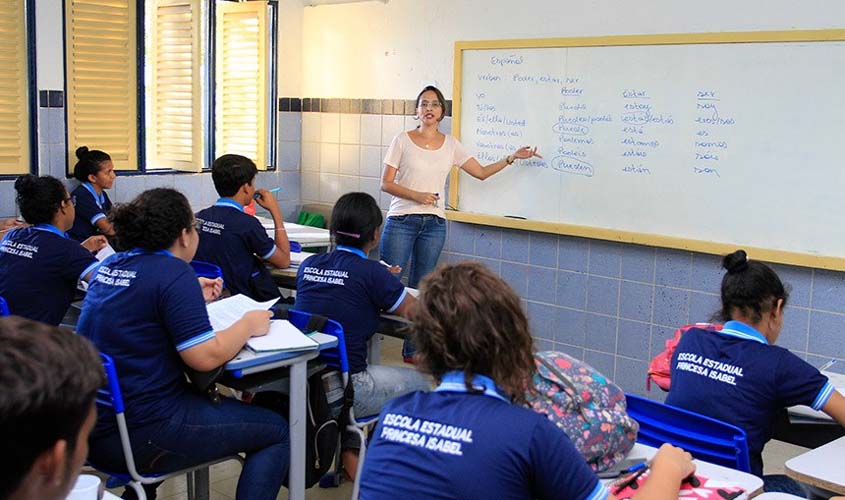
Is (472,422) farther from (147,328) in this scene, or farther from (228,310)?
(228,310)

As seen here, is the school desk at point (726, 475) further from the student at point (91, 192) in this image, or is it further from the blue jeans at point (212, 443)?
the student at point (91, 192)

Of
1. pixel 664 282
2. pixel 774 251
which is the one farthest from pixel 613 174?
pixel 774 251

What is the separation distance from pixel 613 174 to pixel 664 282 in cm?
67

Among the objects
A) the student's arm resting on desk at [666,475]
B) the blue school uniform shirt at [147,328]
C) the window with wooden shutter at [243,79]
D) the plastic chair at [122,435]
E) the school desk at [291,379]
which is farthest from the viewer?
the window with wooden shutter at [243,79]

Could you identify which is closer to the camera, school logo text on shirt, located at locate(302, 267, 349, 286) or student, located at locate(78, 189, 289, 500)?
student, located at locate(78, 189, 289, 500)

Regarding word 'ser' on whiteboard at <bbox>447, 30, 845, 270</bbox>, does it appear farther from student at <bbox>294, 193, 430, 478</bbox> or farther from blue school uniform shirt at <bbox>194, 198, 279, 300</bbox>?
student at <bbox>294, 193, 430, 478</bbox>

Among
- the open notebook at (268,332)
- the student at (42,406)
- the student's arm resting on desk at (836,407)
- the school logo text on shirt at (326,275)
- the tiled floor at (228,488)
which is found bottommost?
the tiled floor at (228,488)

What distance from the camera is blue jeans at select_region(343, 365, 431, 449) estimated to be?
346 cm

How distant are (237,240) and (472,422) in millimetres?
2769

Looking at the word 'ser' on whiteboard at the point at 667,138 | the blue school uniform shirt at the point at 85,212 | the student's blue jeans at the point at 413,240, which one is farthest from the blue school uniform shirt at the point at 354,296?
the blue school uniform shirt at the point at 85,212

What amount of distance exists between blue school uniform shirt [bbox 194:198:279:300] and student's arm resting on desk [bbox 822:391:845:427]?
2.53 m

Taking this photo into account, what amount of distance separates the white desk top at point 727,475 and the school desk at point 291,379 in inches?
47.5

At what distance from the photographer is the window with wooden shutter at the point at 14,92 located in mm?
5566

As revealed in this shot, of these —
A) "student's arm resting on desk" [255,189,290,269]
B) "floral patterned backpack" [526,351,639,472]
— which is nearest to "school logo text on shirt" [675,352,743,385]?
"floral patterned backpack" [526,351,639,472]
